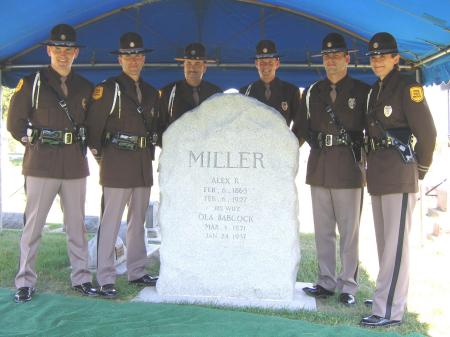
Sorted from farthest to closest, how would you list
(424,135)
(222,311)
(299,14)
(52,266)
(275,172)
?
1. (299,14)
2. (52,266)
3. (275,172)
4. (222,311)
5. (424,135)

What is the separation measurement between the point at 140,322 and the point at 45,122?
1838 mm

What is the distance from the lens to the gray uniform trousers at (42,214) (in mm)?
4469

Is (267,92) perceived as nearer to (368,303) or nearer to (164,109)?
(164,109)

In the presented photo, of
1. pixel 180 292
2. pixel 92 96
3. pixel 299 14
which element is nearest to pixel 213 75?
pixel 299 14

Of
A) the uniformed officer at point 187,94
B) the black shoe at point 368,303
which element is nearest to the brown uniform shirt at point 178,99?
the uniformed officer at point 187,94

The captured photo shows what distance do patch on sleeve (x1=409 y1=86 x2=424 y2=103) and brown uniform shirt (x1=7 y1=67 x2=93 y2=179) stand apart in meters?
2.73

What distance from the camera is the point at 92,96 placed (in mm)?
4777

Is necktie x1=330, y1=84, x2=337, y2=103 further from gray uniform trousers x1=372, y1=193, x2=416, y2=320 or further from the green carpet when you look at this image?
the green carpet

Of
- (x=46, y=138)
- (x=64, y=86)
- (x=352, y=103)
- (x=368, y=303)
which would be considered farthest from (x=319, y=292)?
(x=64, y=86)

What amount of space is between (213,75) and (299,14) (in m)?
1.49

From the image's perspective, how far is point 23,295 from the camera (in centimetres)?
441

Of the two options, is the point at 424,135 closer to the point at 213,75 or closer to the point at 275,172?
the point at 275,172

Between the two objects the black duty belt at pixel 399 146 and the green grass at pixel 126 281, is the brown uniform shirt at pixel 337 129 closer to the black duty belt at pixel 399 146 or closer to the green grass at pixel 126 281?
the black duty belt at pixel 399 146

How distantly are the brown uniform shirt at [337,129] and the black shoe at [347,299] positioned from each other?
959mm
